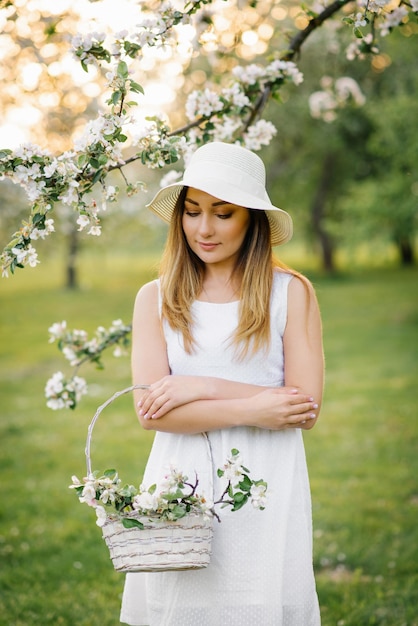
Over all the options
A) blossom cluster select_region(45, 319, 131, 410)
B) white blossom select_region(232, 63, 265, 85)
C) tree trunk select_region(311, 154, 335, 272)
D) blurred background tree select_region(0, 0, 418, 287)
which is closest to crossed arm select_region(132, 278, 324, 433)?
blossom cluster select_region(45, 319, 131, 410)

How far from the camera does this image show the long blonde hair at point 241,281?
2721 millimetres

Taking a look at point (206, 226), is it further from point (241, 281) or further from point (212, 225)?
point (241, 281)

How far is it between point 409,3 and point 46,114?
11690mm

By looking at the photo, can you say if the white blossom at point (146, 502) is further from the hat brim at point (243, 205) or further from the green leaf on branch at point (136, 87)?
the green leaf on branch at point (136, 87)

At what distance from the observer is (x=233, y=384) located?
2.67 metres

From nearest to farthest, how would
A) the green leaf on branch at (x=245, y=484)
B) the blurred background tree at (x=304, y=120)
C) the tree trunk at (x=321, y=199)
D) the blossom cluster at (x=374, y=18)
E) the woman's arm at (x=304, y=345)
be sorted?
the green leaf on branch at (x=245, y=484), the woman's arm at (x=304, y=345), the blossom cluster at (x=374, y=18), the blurred background tree at (x=304, y=120), the tree trunk at (x=321, y=199)

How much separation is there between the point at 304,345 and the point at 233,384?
0.99 ft

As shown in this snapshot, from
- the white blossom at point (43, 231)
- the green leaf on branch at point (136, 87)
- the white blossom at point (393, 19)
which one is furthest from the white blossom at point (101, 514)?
the white blossom at point (393, 19)

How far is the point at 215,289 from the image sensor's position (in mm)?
2885

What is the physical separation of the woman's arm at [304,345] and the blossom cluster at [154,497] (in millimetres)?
460

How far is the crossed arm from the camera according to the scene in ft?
8.48

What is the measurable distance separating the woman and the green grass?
56 cm

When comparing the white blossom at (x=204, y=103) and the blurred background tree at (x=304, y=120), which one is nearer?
the white blossom at (x=204, y=103)

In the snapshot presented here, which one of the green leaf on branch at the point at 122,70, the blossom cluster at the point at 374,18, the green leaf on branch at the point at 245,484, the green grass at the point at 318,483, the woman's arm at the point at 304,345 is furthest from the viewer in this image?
the green grass at the point at 318,483
